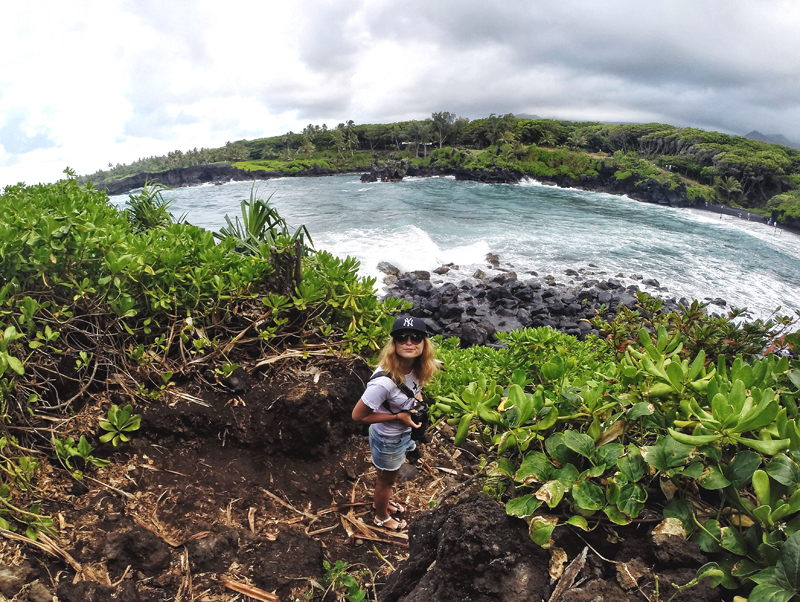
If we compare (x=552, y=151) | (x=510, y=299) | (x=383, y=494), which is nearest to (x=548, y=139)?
(x=552, y=151)

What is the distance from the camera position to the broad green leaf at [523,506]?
1314 mm

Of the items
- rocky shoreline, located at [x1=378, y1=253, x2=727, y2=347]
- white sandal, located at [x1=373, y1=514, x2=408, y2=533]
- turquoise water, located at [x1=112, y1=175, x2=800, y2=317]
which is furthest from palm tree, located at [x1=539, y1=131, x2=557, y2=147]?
white sandal, located at [x1=373, y1=514, x2=408, y2=533]

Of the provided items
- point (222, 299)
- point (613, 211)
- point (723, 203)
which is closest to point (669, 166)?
point (723, 203)

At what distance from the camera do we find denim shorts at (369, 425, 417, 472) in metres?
2.70

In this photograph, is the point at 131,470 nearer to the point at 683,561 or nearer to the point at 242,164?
the point at 683,561

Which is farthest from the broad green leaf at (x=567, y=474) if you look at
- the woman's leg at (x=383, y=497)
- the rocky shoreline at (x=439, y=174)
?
the rocky shoreline at (x=439, y=174)

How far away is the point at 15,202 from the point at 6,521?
2345 millimetres

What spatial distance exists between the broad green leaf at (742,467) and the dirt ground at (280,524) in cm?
22

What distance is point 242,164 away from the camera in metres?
85.4

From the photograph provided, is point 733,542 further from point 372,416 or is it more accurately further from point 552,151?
point 552,151

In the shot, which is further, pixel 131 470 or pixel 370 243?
A: pixel 370 243

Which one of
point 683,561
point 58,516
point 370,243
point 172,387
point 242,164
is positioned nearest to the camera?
point 683,561

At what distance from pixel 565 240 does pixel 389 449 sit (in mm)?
19697

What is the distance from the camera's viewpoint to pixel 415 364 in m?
2.75
